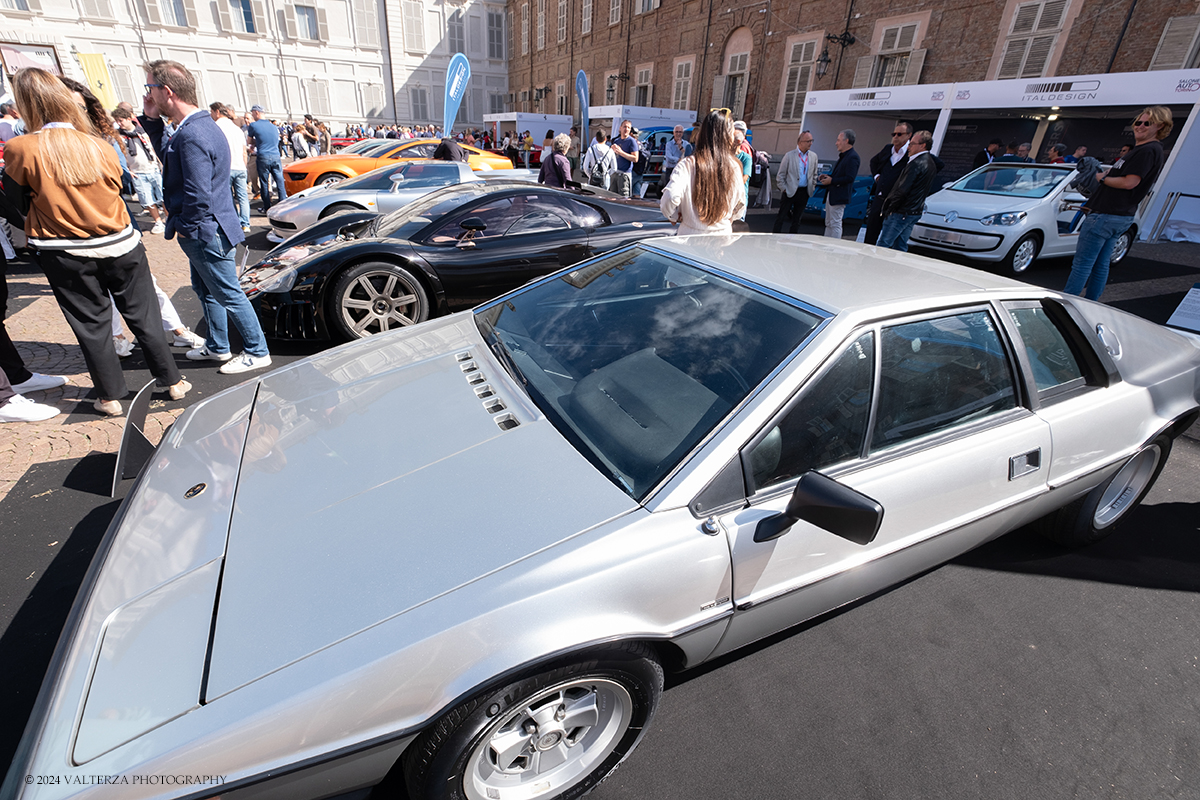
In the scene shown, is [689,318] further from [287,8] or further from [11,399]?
[287,8]

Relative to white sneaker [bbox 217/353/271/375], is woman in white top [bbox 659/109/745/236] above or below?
above

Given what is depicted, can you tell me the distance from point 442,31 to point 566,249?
146 ft

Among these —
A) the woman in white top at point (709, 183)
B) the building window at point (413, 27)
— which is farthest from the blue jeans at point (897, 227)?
the building window at point (413, 27)

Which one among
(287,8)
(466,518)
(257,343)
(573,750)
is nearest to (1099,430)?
(573,750)

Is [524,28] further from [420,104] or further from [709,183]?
[709,183]

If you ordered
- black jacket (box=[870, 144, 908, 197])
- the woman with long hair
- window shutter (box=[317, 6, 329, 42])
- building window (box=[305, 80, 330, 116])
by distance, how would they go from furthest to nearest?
1. building window (box=[305, 80, 330, 116])
2. window shutter (box=[317, 6, 329, 42])
3. black jacket (box=[870, 144, 908, 197])
4. the woman with long hair

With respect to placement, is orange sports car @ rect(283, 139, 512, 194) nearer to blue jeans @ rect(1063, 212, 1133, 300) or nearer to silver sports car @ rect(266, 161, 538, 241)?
silver sports car @ rect(266, 161, 538, 241)

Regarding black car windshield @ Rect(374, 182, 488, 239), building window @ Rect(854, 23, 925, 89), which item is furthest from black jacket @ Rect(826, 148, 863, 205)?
building window @ Rect(854, 23, 925, 89)

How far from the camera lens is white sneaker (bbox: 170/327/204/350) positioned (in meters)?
4.25

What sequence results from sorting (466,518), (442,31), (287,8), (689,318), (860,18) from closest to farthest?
1. (466,518)
2. (689,318)
3. (860,18)
4. (287,8)
5. (442,31)

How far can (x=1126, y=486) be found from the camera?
2615 mm

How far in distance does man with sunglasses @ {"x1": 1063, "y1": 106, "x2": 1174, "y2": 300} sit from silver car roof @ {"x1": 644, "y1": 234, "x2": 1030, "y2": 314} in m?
3.92

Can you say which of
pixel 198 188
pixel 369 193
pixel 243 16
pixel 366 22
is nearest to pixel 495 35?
pixel 366 22

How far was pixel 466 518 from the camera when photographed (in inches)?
54.5
